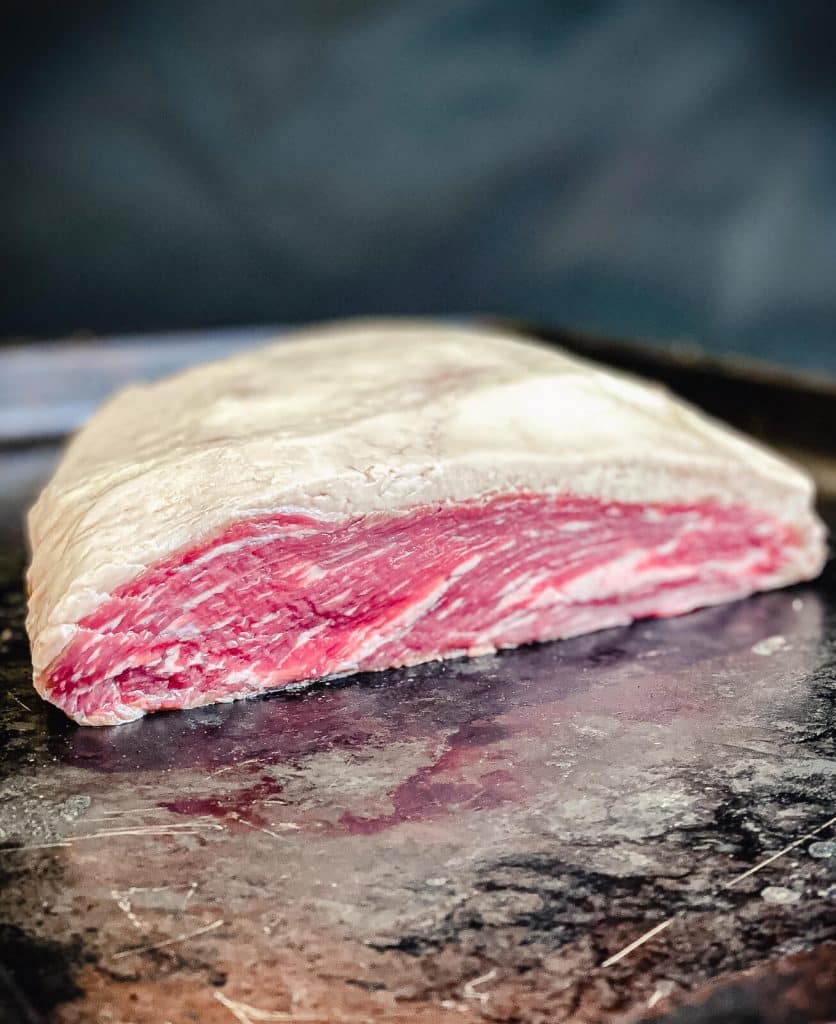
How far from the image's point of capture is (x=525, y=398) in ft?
9.66

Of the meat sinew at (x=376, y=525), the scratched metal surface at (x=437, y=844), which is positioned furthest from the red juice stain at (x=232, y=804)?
the meat sinew at (x=376, y=525)

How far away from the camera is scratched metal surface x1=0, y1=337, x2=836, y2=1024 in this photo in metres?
1.74

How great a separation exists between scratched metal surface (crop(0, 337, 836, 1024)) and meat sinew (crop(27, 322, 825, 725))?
0.11 meters

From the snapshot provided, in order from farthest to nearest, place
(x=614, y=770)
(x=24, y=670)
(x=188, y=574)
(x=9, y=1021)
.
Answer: (x=24, y=670)
(x=188, y=574)
(x=614, y=770)
(x=9, y=1021)

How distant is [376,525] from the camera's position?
2.60 meters

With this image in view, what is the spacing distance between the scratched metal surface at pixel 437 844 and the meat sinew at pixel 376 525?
0.11m

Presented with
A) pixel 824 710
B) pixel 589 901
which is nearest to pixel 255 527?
pixel 589 901

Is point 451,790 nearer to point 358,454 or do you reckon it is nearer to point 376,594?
point 376,594

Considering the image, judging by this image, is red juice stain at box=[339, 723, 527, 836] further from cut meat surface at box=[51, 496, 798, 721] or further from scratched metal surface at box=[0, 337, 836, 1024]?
cut meat surface at box=[51, 496, 798, 721]

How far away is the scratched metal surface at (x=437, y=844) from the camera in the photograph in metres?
1.74

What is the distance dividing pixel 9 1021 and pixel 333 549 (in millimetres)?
1140

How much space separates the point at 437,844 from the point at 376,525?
0.74 m

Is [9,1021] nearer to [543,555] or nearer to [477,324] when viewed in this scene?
[543,555]

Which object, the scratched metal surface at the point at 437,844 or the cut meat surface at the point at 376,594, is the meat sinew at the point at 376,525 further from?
the scratched metal surface at the point at 437,844
